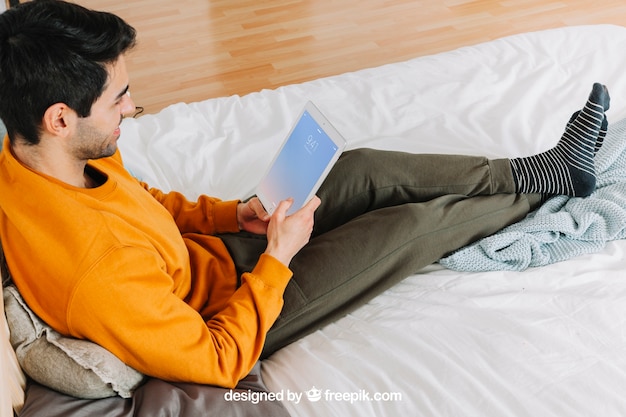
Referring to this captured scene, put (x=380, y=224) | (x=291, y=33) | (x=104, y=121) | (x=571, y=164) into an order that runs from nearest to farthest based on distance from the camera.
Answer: (x=104, y=121), (x=380, y=224), (x=571, y=164), (x=291, y=33)

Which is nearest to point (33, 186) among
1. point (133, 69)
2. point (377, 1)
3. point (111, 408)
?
point (111, 408)

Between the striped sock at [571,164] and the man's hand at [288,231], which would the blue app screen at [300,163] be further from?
the striped sock at [571,164]

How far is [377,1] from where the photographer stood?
126 inches

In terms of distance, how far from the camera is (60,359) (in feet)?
3.30

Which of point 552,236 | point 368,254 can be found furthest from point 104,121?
point 552,236

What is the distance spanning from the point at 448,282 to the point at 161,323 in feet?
1.94

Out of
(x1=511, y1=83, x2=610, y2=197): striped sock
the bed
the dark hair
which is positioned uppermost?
the dark hair

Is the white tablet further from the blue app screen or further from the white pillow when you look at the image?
the white pillow

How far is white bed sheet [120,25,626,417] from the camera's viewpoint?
115cm

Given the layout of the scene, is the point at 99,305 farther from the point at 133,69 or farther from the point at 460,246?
the point at 133,69

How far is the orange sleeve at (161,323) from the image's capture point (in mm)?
989

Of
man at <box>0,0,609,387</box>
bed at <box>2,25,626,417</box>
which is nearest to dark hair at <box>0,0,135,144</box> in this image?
man at <box>0,0,609,387</box>

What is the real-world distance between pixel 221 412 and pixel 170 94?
179 cm

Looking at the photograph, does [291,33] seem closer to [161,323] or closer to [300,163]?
[300,163]
